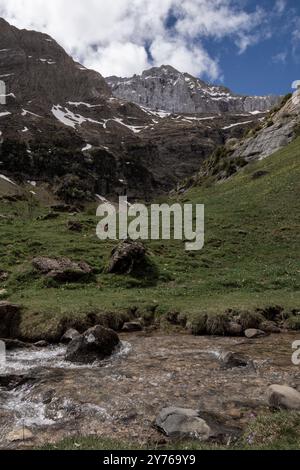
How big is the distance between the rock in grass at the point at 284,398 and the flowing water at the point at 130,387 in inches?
13.7

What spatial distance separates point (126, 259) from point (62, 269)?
4652mm

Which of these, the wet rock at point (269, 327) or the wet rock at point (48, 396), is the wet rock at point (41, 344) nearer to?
the wet rock at point (48, 396)

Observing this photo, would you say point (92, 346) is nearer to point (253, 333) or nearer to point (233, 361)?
point (233, 361)

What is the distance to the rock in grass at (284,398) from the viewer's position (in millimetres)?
12729

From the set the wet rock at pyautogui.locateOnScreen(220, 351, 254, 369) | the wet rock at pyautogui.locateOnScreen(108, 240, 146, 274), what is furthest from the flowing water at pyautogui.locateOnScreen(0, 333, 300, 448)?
the wet rock at pyautogui.locateOnScreen(108, 240, 146, 274)

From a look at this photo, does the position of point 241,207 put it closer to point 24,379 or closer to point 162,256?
point 162,256

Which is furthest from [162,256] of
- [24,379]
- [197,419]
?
[197,419]

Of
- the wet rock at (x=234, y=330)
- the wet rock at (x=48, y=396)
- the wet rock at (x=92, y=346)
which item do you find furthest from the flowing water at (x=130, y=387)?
the wet rock at (x=234, y=330)

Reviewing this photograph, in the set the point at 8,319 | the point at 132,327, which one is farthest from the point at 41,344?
the point at 132,327

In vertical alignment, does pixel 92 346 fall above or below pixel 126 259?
below

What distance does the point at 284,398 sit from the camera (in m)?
12.9

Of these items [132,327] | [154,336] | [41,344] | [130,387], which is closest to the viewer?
[130,387]

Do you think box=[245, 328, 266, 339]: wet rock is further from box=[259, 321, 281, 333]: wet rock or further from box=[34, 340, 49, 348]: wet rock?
box=[34, 340, 49, 348]: wet rock

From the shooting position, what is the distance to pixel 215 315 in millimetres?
23406
